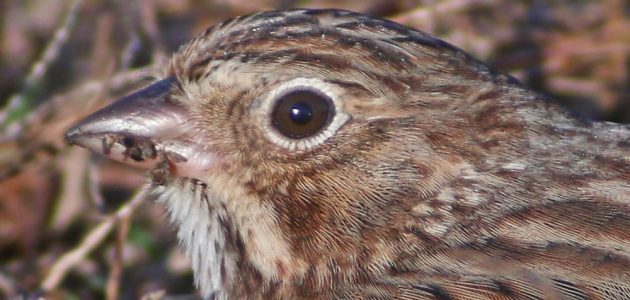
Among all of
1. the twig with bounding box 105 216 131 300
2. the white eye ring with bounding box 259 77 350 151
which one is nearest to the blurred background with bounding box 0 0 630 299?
the twig with bounding box 105 216 131 300

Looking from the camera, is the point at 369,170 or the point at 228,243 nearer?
the point at 369,170

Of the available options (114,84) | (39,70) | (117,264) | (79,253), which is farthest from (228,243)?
(39,70)

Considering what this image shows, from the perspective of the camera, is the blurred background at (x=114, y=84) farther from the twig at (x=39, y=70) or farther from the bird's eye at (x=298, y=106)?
the bird's eye at (x=298, y=106)

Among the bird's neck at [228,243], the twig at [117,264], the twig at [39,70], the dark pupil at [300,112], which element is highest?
the twig at [39,70]

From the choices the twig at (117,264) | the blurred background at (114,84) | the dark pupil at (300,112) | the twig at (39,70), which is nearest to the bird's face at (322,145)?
the dark pupil at (300,112)

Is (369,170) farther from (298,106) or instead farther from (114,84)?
(114,84)

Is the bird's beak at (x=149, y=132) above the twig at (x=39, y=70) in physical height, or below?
below

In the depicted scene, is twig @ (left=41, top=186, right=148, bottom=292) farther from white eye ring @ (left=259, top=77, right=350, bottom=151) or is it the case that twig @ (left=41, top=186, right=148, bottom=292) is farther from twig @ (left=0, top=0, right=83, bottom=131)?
white eye ring @ (left=259, top=77, right=350, bottom=151)

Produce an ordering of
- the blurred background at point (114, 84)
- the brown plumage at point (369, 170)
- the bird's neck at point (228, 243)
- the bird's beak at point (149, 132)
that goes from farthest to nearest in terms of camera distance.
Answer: the blurred background at point (114, 84), the bird's beak at point (149, 132), the bird's neck at point (228, 243), the brown plumage at point (369, 170)
